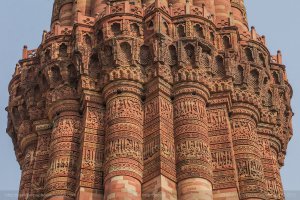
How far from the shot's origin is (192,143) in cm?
1457

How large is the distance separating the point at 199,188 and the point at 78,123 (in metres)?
3.45

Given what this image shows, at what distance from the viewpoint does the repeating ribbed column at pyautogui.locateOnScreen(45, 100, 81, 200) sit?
14.7m

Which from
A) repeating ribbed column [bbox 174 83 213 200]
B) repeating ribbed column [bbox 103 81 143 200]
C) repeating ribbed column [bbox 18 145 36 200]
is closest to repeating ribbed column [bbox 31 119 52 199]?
repeating ribbed column [bbox 18 145 36 200]

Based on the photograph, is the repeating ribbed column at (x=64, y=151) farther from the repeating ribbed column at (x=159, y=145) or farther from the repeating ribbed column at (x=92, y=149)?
the repeating ribbed column at (x=159, y=145)

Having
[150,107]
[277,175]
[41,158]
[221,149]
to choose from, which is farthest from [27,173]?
[277,175]

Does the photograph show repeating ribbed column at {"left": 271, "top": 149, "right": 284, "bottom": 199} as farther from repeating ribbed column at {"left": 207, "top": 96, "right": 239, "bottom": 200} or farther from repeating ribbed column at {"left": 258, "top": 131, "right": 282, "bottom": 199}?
repeating ribbed column at {"left": 207, "top": 96, "right": 239, "bottom": 200}

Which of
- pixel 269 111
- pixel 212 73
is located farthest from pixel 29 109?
pixel 269 111

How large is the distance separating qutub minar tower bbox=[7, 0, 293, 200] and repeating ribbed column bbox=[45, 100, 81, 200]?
2cm

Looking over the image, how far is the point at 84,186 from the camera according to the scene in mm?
14156

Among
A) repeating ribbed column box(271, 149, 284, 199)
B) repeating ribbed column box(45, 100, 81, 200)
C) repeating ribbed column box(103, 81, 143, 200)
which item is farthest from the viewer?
repeating ribbed column box(271, 149, 284, 199)

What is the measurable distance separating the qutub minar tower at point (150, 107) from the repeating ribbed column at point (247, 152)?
0.02 m

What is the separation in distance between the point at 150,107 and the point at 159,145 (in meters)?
1.25

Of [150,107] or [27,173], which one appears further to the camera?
[27,173]

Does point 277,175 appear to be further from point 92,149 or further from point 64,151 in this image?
point 64,151
